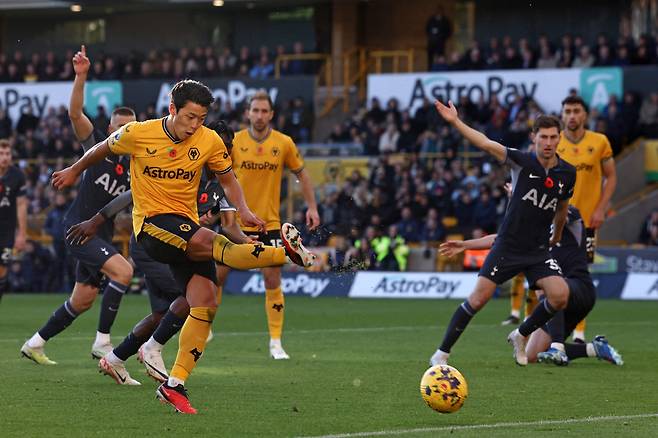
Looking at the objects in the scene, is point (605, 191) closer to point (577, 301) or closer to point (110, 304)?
point (577, 301)

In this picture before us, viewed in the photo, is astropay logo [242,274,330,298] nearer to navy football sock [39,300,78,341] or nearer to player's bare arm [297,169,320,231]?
player's bare arm [297,169,320,231]

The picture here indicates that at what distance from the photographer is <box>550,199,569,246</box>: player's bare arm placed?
12055 millimetres

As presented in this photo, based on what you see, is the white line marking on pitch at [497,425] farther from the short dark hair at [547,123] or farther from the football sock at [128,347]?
the short dark hair at [547,123]

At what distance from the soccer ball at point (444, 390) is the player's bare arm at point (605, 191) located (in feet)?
21.6

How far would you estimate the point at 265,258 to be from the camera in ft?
29.6

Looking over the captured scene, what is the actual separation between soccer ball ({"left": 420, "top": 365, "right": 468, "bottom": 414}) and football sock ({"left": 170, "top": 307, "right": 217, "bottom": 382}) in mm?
1511

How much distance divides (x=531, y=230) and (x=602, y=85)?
2010cm

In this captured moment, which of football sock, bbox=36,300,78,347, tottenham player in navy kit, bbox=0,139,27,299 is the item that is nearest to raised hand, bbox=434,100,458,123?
football sock, bbox=36,300,78,347

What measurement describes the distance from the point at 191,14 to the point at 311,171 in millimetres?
12447

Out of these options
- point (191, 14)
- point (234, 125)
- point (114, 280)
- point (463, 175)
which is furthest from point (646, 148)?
point (114, 280)

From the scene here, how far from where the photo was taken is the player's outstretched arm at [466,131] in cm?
1045

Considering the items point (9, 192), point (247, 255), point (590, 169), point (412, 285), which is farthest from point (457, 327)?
point (412, 285)

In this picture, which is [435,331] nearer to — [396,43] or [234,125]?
[234,125]

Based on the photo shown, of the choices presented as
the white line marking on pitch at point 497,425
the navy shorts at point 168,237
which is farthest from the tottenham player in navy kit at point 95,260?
the white line marking on pitch at point 497,425
